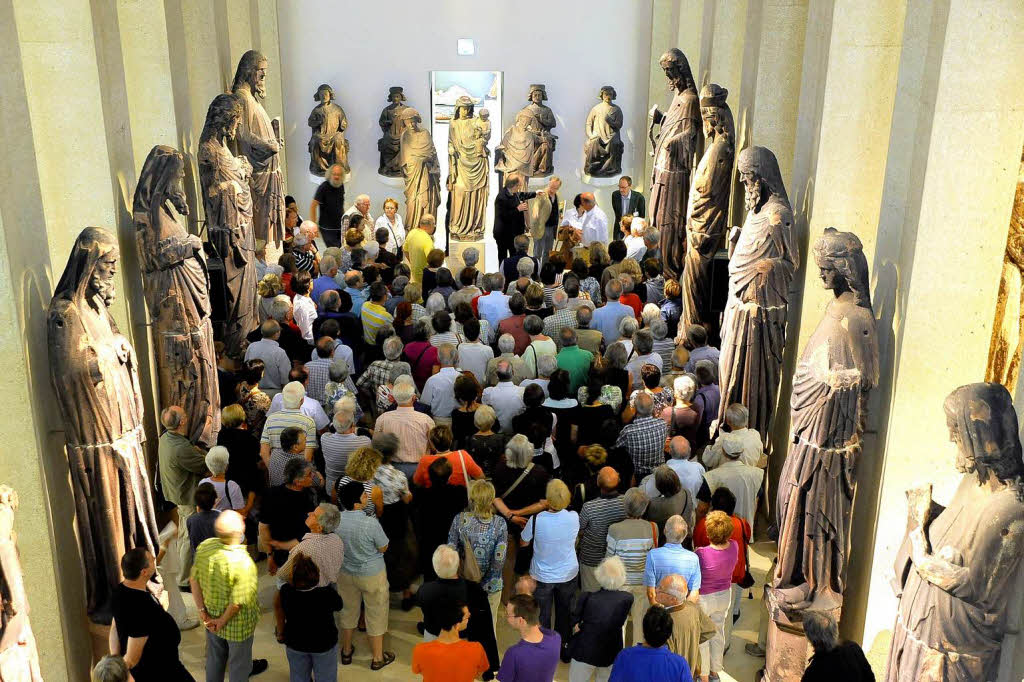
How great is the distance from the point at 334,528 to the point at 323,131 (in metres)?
11.7

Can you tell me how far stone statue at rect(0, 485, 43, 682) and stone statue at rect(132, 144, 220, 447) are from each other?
333 cm

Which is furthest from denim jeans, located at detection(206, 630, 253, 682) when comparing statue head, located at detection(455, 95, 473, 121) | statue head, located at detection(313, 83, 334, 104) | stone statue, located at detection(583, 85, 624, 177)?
stone statue, located at detection(583, 85, 624, 177)

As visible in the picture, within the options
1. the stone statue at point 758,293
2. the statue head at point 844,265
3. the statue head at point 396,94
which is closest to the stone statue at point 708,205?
the stone statue at point 758,293

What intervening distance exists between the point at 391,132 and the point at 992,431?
13667mm

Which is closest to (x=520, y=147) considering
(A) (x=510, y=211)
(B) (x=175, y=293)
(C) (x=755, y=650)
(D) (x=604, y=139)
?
(D) (x=604, y=139)

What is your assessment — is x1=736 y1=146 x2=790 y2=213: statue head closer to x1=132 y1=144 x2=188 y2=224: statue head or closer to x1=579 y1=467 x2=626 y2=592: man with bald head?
x1=579 y1=467 x2=626 y2=592: man with bald head

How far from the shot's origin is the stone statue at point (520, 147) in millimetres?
17250

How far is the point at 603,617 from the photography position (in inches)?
255

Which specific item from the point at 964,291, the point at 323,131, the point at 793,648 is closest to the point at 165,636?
the point at 793,648

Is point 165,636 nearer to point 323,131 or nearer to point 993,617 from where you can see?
point 993,617

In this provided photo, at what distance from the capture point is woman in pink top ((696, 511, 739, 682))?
6895 mm

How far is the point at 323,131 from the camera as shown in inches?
688

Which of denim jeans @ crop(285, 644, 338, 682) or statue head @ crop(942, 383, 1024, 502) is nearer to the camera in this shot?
statue head @ crop(942, 383, 1024, 502)

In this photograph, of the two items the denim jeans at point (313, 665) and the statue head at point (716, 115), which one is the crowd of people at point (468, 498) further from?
Answer: the statue head at point (716, 115)
